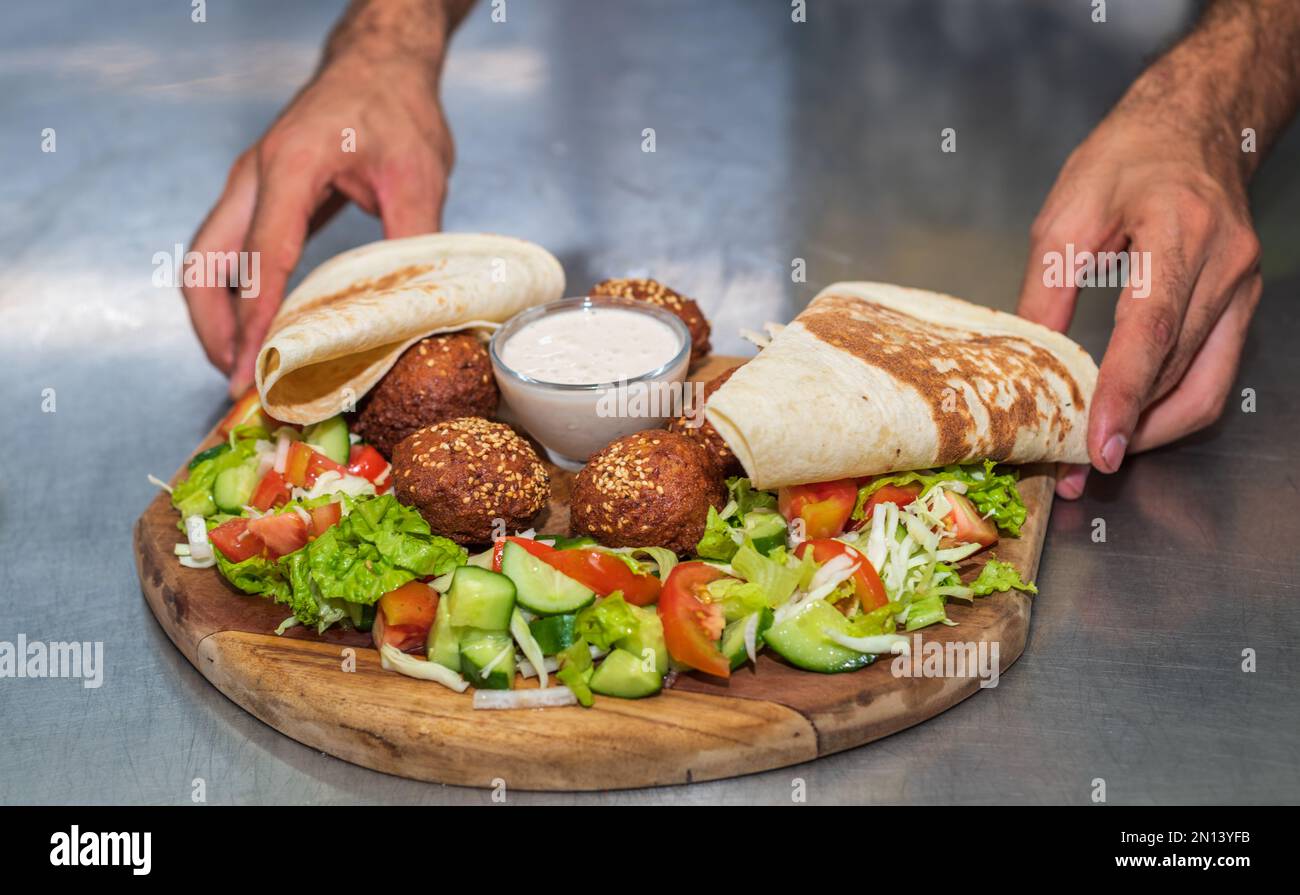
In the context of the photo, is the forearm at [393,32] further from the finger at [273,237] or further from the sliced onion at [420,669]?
the sliced onion at [420,669]

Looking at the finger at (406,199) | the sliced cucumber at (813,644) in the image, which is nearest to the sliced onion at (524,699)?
the sliced cucumber at (813,644)

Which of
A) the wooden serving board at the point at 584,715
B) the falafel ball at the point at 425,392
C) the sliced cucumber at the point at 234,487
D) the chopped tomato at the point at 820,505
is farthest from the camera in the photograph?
the falafel ball at the point at 425,392

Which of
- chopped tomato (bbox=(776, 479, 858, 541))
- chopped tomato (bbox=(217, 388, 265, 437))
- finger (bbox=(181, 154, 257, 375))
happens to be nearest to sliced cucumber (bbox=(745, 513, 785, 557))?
chopped tomato (bbox=(776, 479, 858, 541))

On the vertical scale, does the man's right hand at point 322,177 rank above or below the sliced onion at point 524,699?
above

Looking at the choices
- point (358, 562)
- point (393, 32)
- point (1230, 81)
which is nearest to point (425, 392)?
point (358, 562)

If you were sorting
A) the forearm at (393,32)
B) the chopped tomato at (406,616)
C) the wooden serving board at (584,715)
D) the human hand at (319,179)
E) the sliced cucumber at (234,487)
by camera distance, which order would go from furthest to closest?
the forearm at (393,32) → the human hand at (319,179) → the sliced cucumber at (234,487) → the chopped tomato at (406,616) → the wooden serving board at (584,715)
